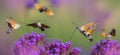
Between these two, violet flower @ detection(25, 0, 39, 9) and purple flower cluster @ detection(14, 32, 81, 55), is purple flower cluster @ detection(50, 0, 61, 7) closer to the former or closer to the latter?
violet flower @ detection(25, 0, 39, 9)

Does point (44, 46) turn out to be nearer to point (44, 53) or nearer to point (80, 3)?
point (44, 53)

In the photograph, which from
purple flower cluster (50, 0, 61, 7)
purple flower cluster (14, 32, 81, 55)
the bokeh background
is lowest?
purple flower cluster (14, 32, 81, 55)

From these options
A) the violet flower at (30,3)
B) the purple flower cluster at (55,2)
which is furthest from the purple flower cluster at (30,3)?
the purple flower cluster at (55,2)

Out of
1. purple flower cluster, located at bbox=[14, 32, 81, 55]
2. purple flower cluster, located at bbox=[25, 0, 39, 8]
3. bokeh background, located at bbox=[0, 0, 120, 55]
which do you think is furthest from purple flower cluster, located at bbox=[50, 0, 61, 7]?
purple flower cluster, located at bbox=[14, 32, 81, 55]

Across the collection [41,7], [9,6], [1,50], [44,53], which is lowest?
[44,53]

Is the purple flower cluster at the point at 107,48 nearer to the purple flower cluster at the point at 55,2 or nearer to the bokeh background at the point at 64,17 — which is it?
the bokeh background at the point at 64,17

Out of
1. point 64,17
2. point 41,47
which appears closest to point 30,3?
point 64,17

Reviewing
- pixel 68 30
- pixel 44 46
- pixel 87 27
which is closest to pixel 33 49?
pixel 44 46
